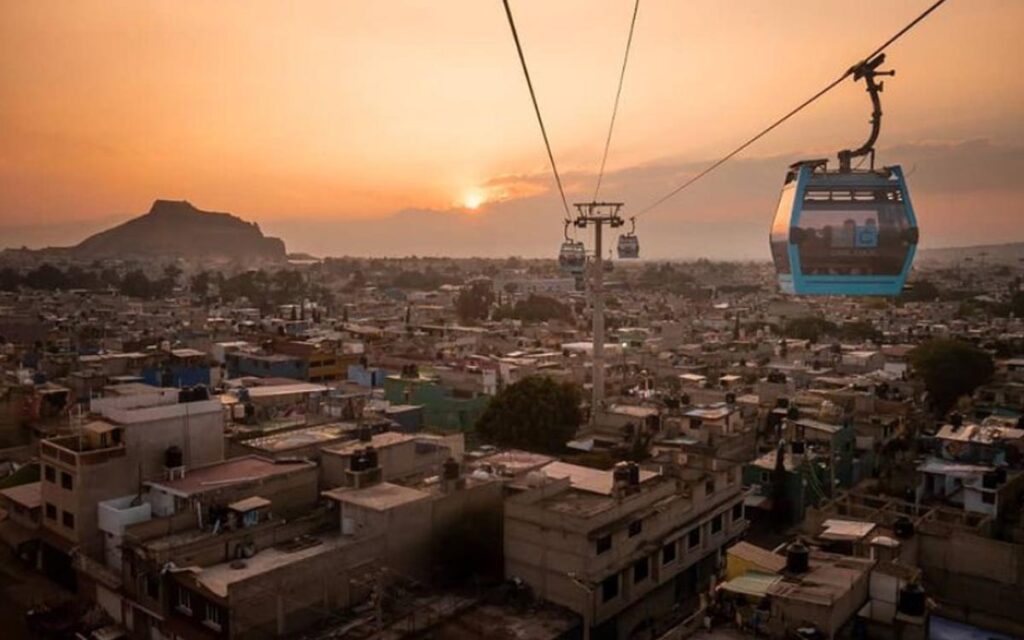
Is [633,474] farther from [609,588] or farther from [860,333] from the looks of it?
[860,333]

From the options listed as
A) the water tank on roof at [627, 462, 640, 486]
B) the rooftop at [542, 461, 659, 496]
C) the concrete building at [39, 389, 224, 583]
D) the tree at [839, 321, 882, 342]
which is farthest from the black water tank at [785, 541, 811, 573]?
the tree at [839, 321, 882, 342]

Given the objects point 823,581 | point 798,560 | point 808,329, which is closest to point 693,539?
point 798,560

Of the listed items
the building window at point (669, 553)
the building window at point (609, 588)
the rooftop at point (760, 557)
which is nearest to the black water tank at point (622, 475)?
the building window at point (669, 553)

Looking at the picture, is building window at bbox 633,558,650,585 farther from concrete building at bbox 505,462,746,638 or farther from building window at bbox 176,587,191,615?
building window at bbox 176,587,191,615

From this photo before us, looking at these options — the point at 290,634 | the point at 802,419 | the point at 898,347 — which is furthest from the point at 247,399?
the point at 898,347

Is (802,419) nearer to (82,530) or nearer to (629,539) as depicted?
(629,539)
